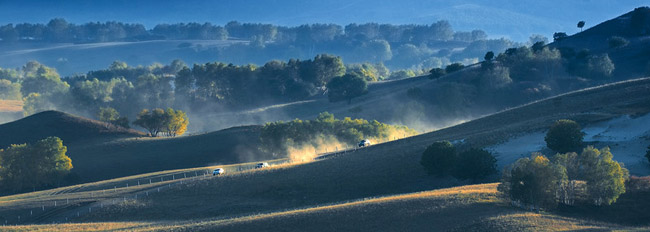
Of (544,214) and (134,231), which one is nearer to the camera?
(544,214)

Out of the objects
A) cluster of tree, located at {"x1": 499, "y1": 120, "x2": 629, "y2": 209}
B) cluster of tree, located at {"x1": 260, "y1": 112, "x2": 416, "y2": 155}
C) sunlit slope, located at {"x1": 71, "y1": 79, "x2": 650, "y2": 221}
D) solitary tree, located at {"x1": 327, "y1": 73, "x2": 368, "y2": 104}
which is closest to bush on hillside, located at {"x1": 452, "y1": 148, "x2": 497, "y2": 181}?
sunlit slope, located at {"x1": 71, "y1": 79, "x2": 650, "y2": 221}

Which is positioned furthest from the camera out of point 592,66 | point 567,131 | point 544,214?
point 592,66

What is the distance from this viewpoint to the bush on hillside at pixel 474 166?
72625 millimetres

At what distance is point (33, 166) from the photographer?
339 feet

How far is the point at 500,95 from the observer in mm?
158125

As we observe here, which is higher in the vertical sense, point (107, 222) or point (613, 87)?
point (613, 87)

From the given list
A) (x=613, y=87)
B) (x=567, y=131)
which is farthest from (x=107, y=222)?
(x=613, y=87)

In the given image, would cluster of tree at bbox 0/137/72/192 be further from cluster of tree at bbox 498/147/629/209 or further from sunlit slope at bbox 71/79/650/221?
cluster of tree at bbox 498/147/629/209

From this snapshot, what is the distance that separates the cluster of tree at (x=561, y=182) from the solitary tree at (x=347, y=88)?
117865mm

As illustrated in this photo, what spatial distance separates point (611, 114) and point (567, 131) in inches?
523

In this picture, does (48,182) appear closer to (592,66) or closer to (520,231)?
(520,231)

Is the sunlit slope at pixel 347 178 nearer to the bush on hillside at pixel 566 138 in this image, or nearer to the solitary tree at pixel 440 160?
the solitary tree at pixel 440 160

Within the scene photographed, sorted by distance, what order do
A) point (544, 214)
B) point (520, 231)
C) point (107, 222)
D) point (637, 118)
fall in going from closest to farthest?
1. point (520, 231)
2. point (544, 214)
3. point (107, 222)
4. point (637, 118)

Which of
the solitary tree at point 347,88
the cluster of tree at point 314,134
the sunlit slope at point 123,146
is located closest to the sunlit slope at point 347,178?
the cluster of tree at point 314,134
